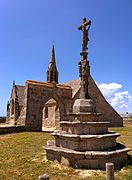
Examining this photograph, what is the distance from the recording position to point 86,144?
7855 mm

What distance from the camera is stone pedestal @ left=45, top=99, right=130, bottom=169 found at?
7328mm

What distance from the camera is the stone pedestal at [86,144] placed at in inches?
289

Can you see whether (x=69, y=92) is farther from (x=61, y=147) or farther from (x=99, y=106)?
(x=61, y=147)

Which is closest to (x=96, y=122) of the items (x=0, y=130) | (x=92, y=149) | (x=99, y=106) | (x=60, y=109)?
(x=92, y=149)

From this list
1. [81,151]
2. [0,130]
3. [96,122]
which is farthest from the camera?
[0,130]

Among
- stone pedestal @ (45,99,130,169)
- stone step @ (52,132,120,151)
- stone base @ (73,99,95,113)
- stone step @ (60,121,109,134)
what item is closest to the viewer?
stone pedestal @ (45,99,130,169)

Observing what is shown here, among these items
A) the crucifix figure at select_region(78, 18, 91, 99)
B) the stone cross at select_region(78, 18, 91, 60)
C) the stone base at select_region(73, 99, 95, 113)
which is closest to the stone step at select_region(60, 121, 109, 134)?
the stone base at select_region(73, 99, 95, 113)

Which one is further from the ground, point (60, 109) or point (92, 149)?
point (60, 109)

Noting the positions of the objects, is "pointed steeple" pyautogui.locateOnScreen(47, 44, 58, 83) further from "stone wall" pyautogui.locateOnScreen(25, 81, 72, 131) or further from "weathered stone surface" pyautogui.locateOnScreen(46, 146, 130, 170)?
"weathered stone surface" pyautogui.locateOnScreen(46, 146, 130, 170)

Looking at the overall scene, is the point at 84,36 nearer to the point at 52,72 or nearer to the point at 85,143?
the point at 85,143

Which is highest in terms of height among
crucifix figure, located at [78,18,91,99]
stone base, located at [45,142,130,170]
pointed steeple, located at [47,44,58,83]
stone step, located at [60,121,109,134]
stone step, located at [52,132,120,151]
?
pointed steeple, located at [47,44,58,83]

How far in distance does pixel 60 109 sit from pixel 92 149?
624 inches

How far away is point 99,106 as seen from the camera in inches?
1079

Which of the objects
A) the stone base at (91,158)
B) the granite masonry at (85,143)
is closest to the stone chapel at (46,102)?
the granite masonry at (85,143)
